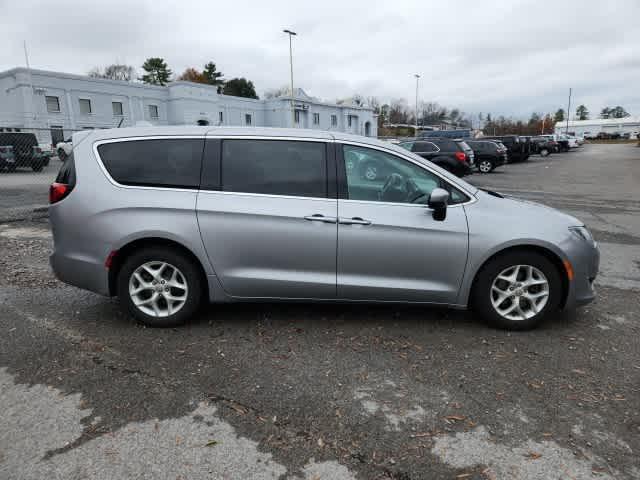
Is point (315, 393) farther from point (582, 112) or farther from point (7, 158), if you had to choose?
point (582, 112)

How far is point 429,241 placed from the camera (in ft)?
12.6

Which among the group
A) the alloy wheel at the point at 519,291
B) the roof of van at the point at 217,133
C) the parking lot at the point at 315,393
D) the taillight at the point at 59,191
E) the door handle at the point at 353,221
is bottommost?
the parking lot at the point at 315,393

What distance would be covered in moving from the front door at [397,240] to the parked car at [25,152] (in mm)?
18990

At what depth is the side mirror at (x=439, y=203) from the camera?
3742 mm

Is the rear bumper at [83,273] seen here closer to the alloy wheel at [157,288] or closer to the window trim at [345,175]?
the alloy wheel at [157,288]

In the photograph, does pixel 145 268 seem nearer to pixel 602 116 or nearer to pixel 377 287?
pixel 377 287

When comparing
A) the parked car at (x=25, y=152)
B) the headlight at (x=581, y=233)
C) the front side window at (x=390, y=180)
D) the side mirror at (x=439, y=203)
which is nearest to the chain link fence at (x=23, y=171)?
the parked car at (x=25, y=152)

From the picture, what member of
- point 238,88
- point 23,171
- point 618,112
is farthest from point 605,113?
point 23,171

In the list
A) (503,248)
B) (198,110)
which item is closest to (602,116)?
(198,110)

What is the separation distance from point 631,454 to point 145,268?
3.67 meters

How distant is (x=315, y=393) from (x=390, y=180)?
195 centimetres

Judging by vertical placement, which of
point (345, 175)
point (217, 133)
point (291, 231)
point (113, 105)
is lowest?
point (291, 231)

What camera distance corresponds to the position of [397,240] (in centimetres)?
383

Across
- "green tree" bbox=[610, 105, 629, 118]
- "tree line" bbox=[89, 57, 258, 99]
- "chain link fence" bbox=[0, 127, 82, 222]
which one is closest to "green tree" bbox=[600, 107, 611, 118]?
"green tree" bbox=[610, 105, 629, 118]
